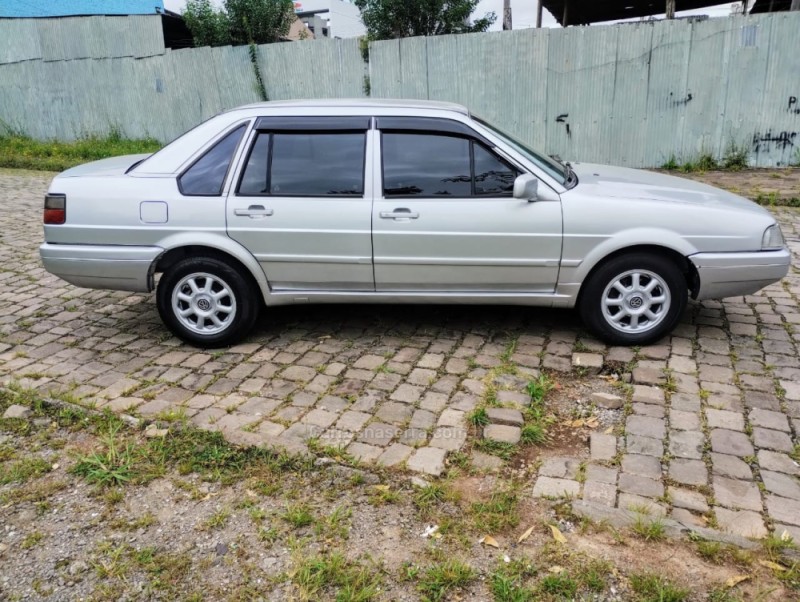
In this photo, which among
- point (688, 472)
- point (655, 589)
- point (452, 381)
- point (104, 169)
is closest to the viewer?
point (655, 589)

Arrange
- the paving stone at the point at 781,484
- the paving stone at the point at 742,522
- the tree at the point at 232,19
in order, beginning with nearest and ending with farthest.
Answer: the paving stone at the point at 742,522
the paving stone at the point at 781,484
the tree at the point at 232,19

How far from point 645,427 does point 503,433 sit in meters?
0.80

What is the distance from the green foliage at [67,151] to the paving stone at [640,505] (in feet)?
44.7

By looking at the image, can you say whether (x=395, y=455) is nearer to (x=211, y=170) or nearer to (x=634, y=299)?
(x=634, y=299)

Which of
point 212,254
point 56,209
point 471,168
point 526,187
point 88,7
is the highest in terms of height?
point 88,7

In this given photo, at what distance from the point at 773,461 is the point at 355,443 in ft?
7.04

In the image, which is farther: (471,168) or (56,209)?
(56,209)

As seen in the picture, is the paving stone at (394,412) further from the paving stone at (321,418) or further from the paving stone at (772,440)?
the paving stone at (772,440)

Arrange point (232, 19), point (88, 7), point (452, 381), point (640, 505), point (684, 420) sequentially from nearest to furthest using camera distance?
1. point (640, 505)
2. point (684, 420)
3. point (452, 381)
4. point (88, 7)
5. point (232, 19)

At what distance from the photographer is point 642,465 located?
337cm

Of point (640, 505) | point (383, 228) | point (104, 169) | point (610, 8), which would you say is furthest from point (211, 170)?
point (610, 8)

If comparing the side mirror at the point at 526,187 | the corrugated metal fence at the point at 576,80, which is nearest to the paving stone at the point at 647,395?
the side mirror at the point at 526,187

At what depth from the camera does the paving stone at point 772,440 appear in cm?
349

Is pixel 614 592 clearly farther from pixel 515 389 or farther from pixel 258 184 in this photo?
pixel 258 184
